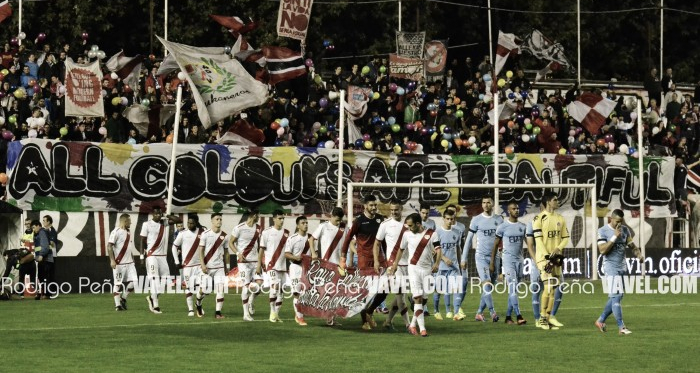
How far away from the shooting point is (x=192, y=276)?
1169 inches

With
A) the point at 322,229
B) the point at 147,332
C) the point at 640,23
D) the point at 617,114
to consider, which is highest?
the point at 640,23

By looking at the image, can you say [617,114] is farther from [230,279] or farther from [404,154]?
[230,279]

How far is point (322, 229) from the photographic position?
2781 centimetres

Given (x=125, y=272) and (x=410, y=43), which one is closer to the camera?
(x=125, y=272)

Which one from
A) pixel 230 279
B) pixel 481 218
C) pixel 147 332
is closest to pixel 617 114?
pixel 230 279

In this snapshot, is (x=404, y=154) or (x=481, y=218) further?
(x=404, y=154)

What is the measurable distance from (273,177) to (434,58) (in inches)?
375

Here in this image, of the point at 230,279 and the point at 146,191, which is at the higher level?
the point at 146,191

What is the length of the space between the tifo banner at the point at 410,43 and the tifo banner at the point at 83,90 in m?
12.0

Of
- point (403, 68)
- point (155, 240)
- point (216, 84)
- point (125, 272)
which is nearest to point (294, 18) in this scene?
point (403, 68)

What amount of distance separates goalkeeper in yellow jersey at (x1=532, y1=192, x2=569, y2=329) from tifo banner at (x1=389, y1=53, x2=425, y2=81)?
57.5ft

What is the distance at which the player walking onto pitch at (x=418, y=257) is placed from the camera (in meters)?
25.4

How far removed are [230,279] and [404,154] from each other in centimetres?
722

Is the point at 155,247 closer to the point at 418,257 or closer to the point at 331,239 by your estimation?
the point at 331,239
